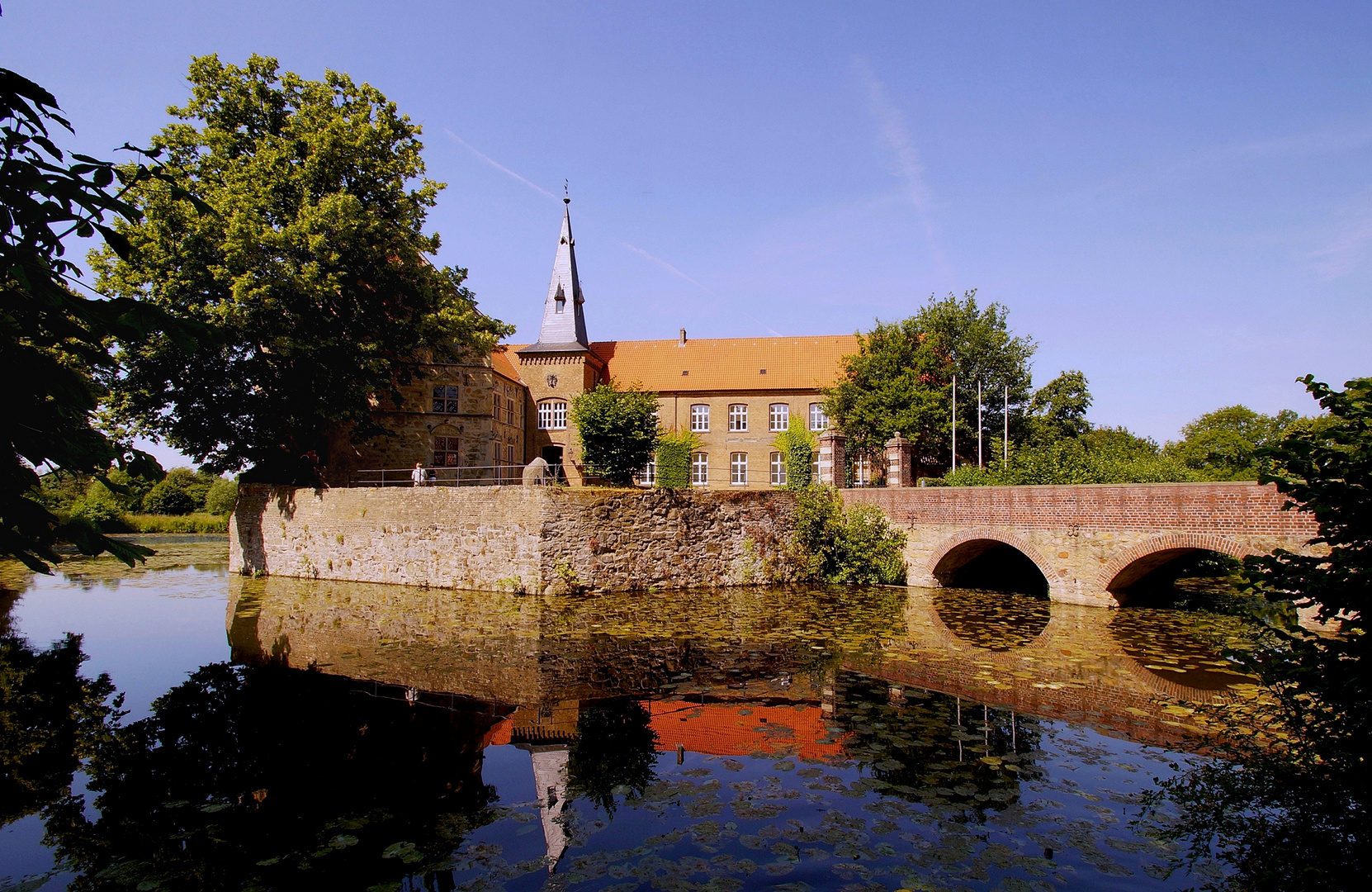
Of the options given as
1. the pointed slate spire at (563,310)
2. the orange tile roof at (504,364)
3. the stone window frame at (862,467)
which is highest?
the pointed slate spire at (563,310)

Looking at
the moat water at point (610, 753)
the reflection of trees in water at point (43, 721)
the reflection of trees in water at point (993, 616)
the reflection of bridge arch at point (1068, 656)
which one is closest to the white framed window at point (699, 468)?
the reflection of trees in water at point (993, 616)

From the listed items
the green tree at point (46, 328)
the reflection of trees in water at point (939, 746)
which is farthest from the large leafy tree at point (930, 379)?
the green tree at point (46, 328)

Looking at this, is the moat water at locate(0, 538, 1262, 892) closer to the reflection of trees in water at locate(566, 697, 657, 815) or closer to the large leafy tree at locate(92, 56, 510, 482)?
the reflection of trees in water at locate(566, 697, 657, 815)

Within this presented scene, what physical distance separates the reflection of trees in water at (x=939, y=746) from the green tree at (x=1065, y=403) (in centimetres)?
3359

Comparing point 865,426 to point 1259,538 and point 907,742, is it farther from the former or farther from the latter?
point 907,742

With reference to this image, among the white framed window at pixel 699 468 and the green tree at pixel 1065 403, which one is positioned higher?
the green tree at pixel 1065 403

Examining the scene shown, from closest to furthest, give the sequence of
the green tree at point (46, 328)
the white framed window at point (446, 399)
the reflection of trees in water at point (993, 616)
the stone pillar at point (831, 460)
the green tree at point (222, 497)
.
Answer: the green tree at point (46, 328) < the reflection of trees in water at point (993, 616) < the stone pillar at point (831, 460) < the white framed window at point (446, 399) < the green tree at point (222, 497)

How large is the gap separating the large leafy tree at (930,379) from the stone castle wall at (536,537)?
1378 centimetres

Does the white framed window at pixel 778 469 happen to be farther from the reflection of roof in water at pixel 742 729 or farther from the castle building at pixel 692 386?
the reflection of roof in water at pixel 742 729

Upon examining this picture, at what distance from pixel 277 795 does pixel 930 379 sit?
31317mm

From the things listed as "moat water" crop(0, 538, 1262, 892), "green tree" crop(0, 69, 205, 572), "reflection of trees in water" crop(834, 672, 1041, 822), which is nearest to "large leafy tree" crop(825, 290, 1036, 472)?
"moat water" crop(0, 538, 1262, 892)

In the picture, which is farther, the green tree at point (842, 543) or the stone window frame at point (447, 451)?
the stone window frame at point (447, 451)

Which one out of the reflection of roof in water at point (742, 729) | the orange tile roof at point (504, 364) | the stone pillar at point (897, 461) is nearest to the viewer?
the reflection of roof in water at point (742, 729)

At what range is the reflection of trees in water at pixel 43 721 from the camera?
19.2 feet
